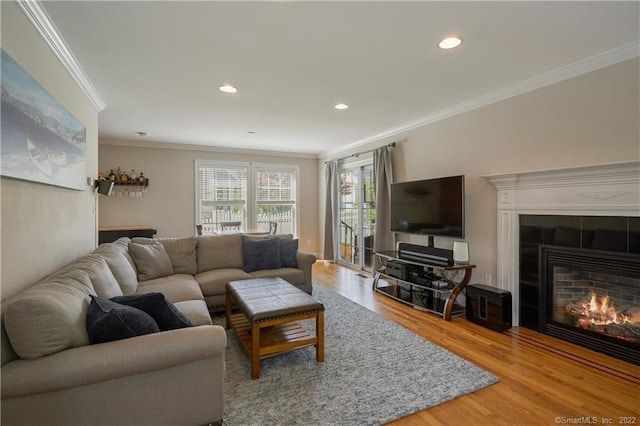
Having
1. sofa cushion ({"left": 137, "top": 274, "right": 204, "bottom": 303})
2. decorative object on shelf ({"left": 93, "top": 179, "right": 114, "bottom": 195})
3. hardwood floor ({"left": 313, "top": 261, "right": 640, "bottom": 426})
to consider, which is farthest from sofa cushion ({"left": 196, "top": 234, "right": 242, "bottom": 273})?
hardwood floor ({"left": 313, "top": 261, "right": 640, "bottom": 426})

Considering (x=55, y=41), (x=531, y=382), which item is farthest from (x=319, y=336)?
(x=55, y=41)

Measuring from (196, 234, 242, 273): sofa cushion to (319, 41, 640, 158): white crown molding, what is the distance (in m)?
3.01

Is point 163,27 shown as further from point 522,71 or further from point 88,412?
point 522,71

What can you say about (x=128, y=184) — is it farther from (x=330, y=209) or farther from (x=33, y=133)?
(x=33, y=133)

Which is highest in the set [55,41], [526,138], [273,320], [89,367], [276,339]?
[55,41]

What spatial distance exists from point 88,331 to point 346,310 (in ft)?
8.58

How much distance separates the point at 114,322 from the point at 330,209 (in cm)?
530

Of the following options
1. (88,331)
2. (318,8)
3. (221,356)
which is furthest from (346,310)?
(318,8)

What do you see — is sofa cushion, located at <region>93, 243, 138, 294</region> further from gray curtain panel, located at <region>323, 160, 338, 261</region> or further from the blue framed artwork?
gray curtain panel, located at <region>323, 160, 338, 261</region>

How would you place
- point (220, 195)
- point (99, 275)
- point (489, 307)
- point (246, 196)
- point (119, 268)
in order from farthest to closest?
point (246, 196), point (220, 195), point (489, 307), point (119, 268), point (99, 275)

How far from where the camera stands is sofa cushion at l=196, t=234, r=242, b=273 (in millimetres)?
3834

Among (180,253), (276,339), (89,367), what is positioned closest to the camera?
(89,367)

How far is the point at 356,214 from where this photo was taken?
237 inches

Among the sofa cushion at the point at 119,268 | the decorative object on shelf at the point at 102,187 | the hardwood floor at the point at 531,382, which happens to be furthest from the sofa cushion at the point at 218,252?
the hardwood floor at the point at 531,382
